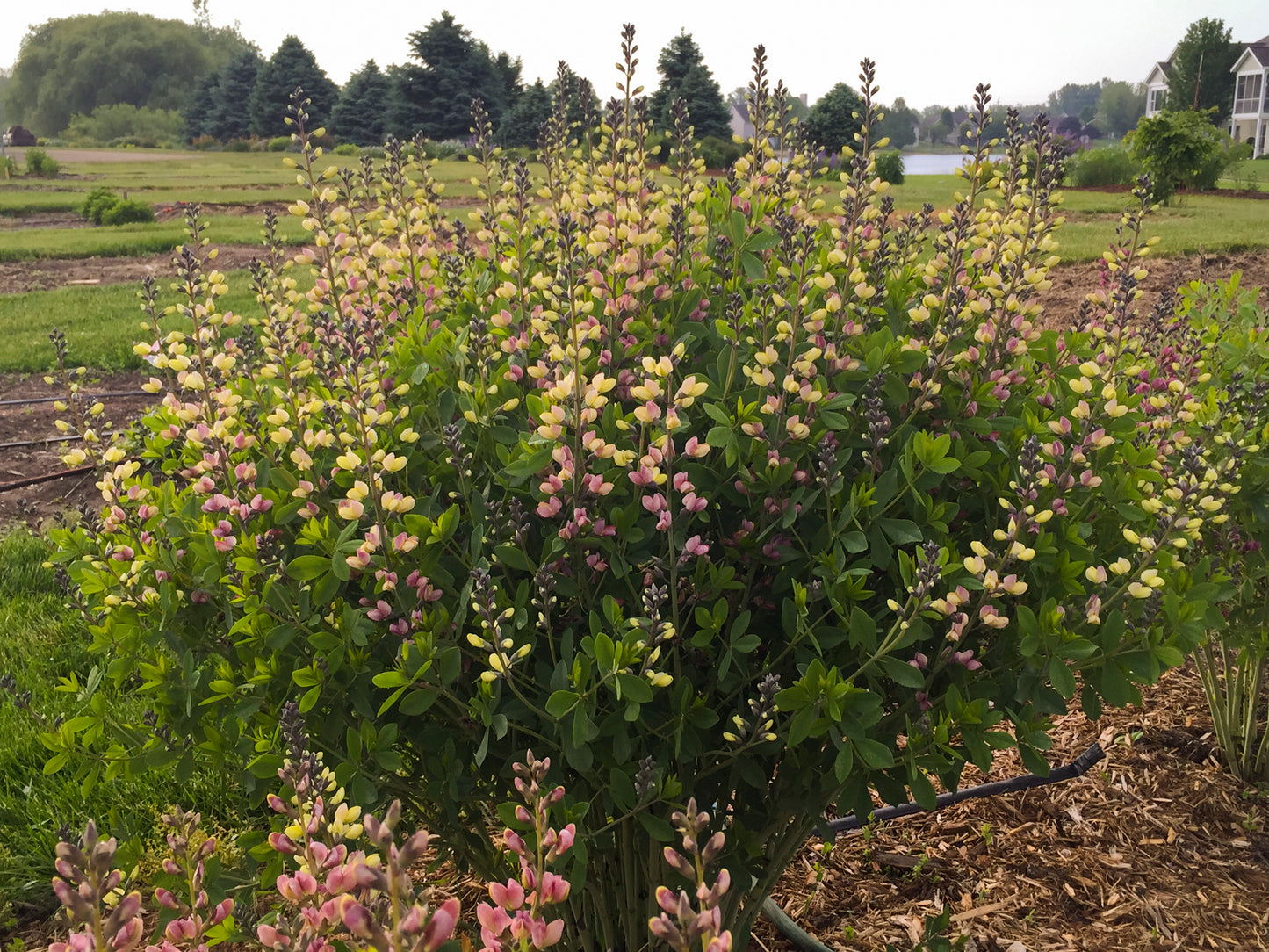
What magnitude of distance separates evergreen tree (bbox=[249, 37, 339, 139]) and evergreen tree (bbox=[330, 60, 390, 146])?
3.23m

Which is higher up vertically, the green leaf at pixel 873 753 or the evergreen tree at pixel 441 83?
the evergreen tree at pixel 441 83

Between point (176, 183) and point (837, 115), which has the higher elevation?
point (837, 115)

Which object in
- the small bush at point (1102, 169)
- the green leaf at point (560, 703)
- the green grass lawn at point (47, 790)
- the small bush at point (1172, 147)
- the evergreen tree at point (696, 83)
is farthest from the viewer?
the evergreen tree at point (696, 83)

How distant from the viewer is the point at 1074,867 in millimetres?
3695

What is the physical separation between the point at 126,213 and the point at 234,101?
176ft

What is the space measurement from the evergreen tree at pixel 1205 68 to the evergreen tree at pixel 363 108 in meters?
49.5

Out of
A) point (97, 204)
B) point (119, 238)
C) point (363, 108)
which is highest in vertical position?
point (363, 108)

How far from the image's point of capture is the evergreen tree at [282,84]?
63.0 metres

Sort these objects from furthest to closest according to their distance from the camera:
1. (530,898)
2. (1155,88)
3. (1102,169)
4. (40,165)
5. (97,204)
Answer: (1155,88) < (40,165) < (1102,169) < (97,204) < (530,898)

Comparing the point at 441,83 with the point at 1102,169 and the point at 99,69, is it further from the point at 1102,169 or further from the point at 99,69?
the point at 99,69

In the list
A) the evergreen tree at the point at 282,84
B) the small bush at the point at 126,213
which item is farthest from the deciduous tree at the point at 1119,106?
the small bush at the point at 126,213

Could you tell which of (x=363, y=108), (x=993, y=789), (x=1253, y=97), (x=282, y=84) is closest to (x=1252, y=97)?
(x=1253, y=97)

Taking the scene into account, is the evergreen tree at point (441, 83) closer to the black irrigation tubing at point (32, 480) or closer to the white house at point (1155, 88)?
the black irrigation tubing at point (32, 480)

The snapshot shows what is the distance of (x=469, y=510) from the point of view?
6.97 ft
